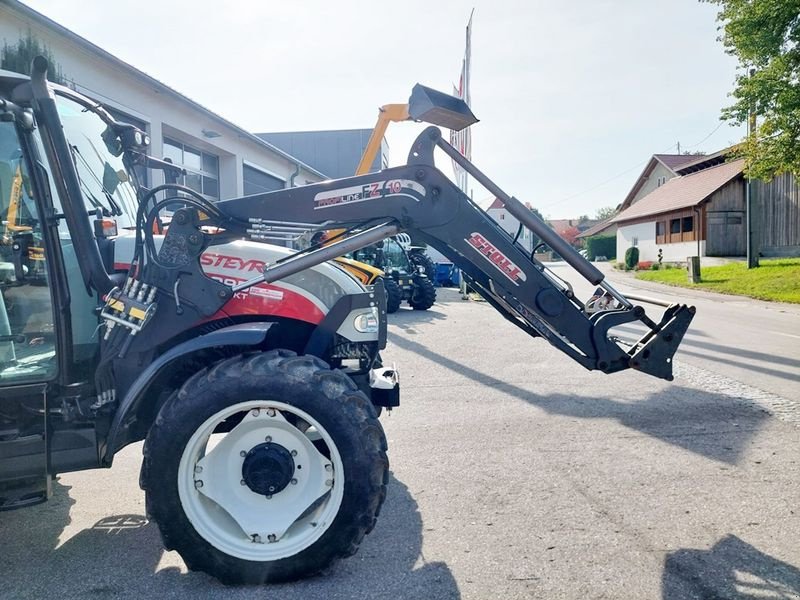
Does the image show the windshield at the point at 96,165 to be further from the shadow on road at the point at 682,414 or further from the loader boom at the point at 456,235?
the shadow on road at the point at 682,414

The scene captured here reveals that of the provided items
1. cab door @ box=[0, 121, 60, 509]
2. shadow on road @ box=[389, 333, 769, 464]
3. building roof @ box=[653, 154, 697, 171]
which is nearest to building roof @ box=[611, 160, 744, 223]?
building roof @ box=[653, 154, 697, 171]

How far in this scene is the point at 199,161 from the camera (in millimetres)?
17453

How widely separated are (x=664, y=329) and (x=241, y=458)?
8.95 feet

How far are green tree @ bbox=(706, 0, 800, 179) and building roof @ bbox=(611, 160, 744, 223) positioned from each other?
48.7 ft

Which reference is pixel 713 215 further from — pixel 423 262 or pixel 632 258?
pixel 423 262

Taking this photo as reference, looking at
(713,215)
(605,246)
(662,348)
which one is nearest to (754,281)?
(713,215)

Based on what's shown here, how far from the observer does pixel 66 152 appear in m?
3.21

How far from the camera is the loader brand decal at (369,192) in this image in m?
3.57

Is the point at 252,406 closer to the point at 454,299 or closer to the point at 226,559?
the point at 226,559

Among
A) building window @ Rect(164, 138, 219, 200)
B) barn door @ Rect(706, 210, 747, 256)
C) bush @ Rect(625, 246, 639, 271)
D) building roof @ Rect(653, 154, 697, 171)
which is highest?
building roof @ Rect(653, 154, 697, 171)

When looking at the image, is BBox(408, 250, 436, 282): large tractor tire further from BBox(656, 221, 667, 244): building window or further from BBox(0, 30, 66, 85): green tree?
BBox(656, 221, 667, 244): building window

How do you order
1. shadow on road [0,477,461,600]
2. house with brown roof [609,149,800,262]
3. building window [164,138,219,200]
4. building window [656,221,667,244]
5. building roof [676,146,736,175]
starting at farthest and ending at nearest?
building roof [676,146,736,175]
building window [656,221,667,244]
house with brown roof [609,149,800,262]
building window [164,138,219,200]
shadow on road [0,477,461,600]

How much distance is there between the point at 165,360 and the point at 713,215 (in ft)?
118

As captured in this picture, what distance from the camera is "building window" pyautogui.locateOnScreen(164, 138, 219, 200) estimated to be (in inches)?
607
